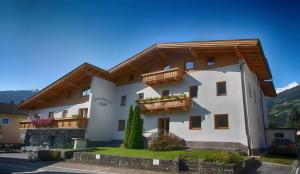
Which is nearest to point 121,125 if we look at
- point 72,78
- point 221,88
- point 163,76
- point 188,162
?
point 163,76

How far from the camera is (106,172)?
15.4 metres

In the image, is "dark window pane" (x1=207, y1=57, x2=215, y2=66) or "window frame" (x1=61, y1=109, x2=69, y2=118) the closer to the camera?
"dark window pane" (x1=207, y1=57, x2=215, y2=66)

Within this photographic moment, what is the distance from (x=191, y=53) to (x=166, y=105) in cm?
577

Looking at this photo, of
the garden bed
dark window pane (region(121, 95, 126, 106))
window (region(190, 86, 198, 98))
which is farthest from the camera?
dark window pane (region(121, 95, 126, 106))

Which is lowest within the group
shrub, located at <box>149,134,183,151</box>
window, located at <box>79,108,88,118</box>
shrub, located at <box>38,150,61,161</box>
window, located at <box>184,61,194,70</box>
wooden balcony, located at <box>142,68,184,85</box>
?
shrub, located at <box>38,150,61,161</box>

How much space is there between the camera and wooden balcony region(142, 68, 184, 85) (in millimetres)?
23828

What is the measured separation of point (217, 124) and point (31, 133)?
2768 cm

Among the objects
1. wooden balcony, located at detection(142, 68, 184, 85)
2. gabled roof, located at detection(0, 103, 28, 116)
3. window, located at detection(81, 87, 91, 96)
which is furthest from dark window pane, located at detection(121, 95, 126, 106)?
gabled roof, located at detection(0, 103, 28, 116)

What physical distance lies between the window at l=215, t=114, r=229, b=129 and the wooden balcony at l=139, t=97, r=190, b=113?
2.95 meters

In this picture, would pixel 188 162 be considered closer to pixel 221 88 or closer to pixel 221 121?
pixel 221 121

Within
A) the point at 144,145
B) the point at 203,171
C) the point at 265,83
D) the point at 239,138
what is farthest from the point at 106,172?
the point at 265,83

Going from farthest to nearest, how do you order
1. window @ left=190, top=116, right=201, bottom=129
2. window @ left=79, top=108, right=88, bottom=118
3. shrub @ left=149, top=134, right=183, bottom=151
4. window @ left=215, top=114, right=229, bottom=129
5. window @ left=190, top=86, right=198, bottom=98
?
window @ left=79, top=108, right=88, bottom=118 → window @ left=190, top=86, right=198, bottom=98 → window @ left=190, top=116, right=201, bottom=129 → window @ left=215, top=114, right=229, bottom=129 → shrub @ left=149, top=134, right=183, bottom=151

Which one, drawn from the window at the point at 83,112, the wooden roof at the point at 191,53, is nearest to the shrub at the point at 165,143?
the wooden roof at the point at 191,53

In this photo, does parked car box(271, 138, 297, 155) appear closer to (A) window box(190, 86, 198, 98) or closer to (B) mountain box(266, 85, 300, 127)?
(A) window box(190, 86, 198, 98)
